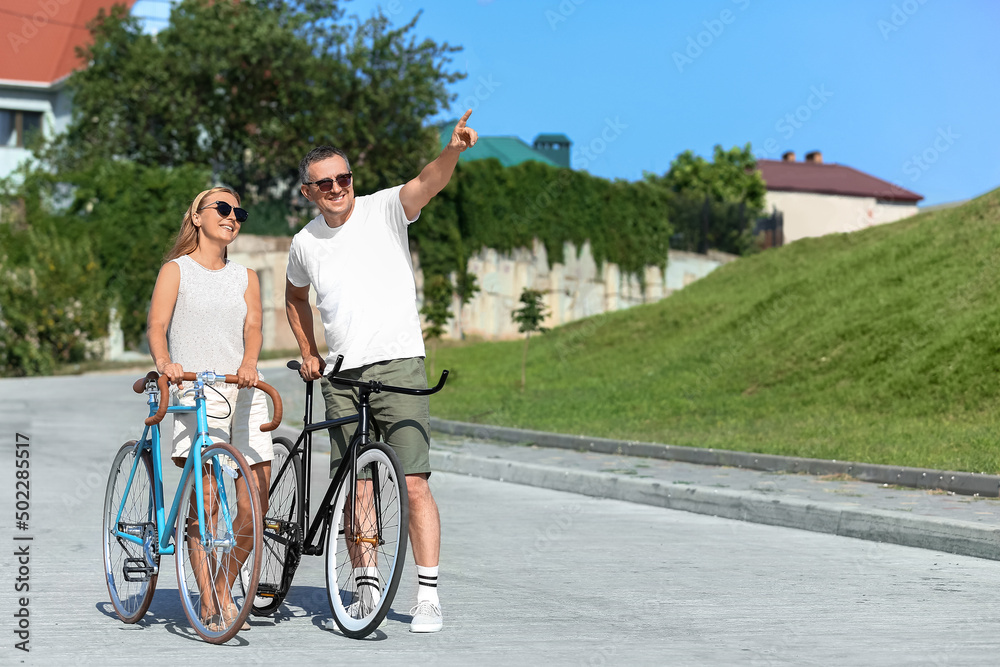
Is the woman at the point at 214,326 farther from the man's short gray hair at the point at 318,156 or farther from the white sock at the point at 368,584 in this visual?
the white sock at the point at 368,584

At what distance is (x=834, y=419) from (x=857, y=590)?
8635mm

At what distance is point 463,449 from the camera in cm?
1352

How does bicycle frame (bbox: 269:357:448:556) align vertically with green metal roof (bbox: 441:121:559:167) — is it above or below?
below

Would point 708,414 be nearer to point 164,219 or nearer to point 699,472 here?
point 699,472

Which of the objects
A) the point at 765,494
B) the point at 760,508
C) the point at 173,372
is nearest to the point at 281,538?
the point at 173,372

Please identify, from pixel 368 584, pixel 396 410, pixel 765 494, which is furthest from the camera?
pixel 765 494

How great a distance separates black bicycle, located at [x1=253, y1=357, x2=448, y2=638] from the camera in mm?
5004

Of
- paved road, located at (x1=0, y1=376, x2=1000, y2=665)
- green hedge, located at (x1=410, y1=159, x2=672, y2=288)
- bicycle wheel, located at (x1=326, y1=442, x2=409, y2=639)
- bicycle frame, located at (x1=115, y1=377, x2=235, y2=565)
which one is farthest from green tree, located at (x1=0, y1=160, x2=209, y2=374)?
bicycle wheel, located at (x1=326, y1=442, x2=409, y2=639)

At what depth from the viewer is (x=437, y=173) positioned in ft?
16.5

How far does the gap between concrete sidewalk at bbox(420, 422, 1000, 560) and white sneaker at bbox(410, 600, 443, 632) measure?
4.08m

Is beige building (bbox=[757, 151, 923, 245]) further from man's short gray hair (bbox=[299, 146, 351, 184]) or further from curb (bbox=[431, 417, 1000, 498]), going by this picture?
man's short gray hair (bbox=[299, 146, 351, 184])

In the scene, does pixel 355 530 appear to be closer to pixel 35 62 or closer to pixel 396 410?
pixel 396 410

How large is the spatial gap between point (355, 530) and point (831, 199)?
6498cm

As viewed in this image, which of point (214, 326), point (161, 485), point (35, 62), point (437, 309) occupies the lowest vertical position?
point (161, 485)
